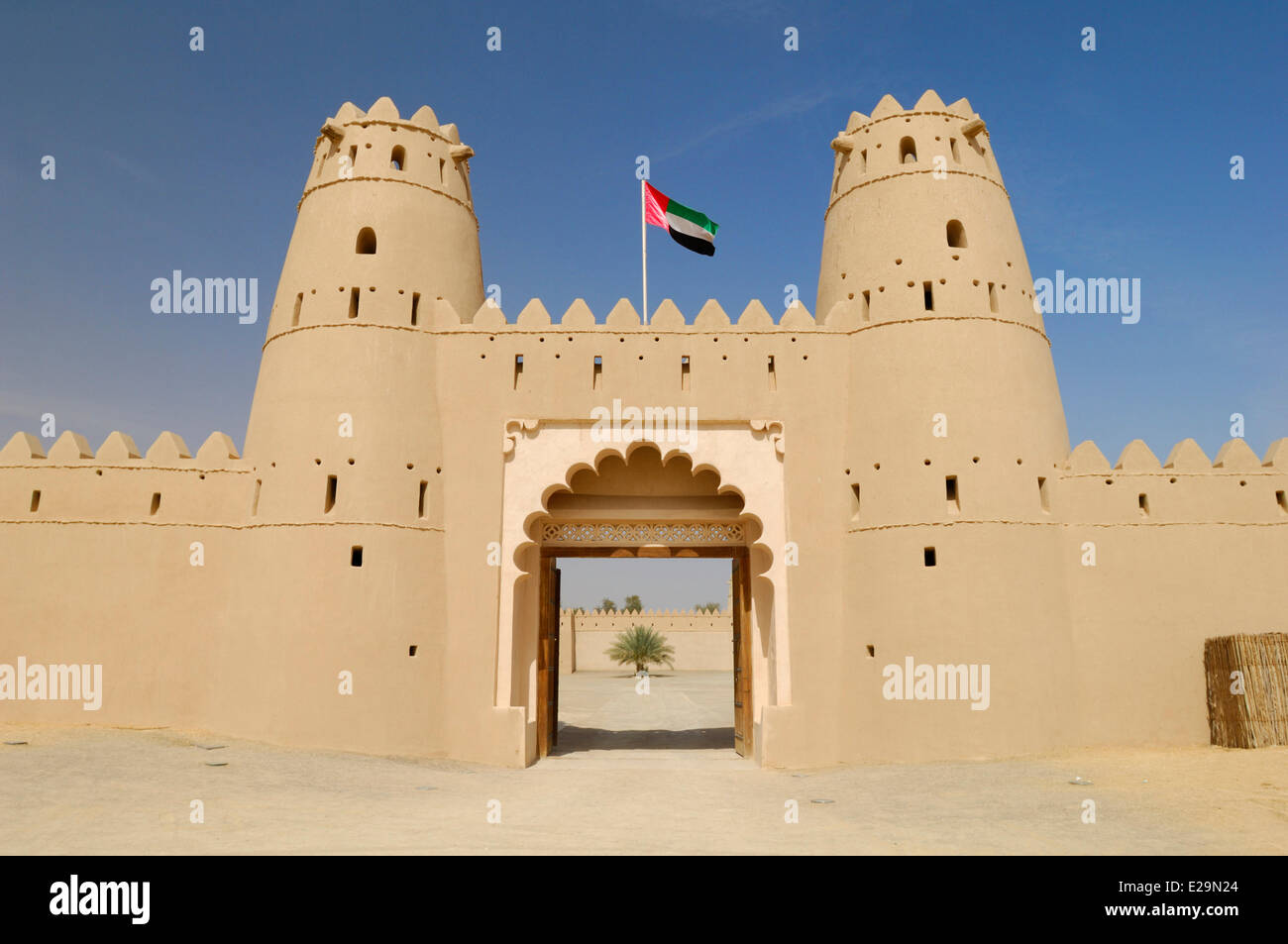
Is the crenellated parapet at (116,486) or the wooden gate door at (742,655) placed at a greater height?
the crenellated parapet at (116,486)

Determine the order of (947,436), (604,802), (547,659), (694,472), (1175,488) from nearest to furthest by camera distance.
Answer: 1. (604,802)
2. (947,436)
3. (1175,488)
4. (694,472)
5. (547,659)

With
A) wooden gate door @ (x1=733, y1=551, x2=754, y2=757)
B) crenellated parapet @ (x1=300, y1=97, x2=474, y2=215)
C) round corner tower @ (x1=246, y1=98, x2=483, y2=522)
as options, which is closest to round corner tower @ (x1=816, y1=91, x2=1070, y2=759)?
wooden gate door @ (x1=733, y1=551, x2=754, y2=757)

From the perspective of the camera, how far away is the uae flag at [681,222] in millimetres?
18469

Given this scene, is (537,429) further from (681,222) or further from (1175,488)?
(1175,488)

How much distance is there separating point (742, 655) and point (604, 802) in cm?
610

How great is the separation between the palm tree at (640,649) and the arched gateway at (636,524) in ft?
91.7

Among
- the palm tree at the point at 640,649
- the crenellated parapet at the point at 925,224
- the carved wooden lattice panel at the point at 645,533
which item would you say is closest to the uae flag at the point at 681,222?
the crenellated parapet at the point at 925,224

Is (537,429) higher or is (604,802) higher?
(537,429)

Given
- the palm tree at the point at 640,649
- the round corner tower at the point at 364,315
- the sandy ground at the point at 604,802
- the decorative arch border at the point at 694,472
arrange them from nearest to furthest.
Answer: the sandy ground at the point at 604,802 → the round corner tower at the point at 364,315 → the decorative arch border at the point at 694,472 → the palm tree at the point at 640,649

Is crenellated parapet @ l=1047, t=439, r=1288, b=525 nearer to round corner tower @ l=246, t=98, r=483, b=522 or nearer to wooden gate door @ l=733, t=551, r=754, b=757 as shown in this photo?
wooden gate door @ l=733, t=551, r=754, b=757

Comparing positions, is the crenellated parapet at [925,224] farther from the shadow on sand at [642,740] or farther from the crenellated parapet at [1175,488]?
the shadow on sand at [642,740]

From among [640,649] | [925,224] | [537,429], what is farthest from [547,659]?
[640,649]

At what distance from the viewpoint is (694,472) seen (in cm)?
1623

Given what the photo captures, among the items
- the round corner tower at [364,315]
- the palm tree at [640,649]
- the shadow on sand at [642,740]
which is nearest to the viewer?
the round corner tower at [364,315]
